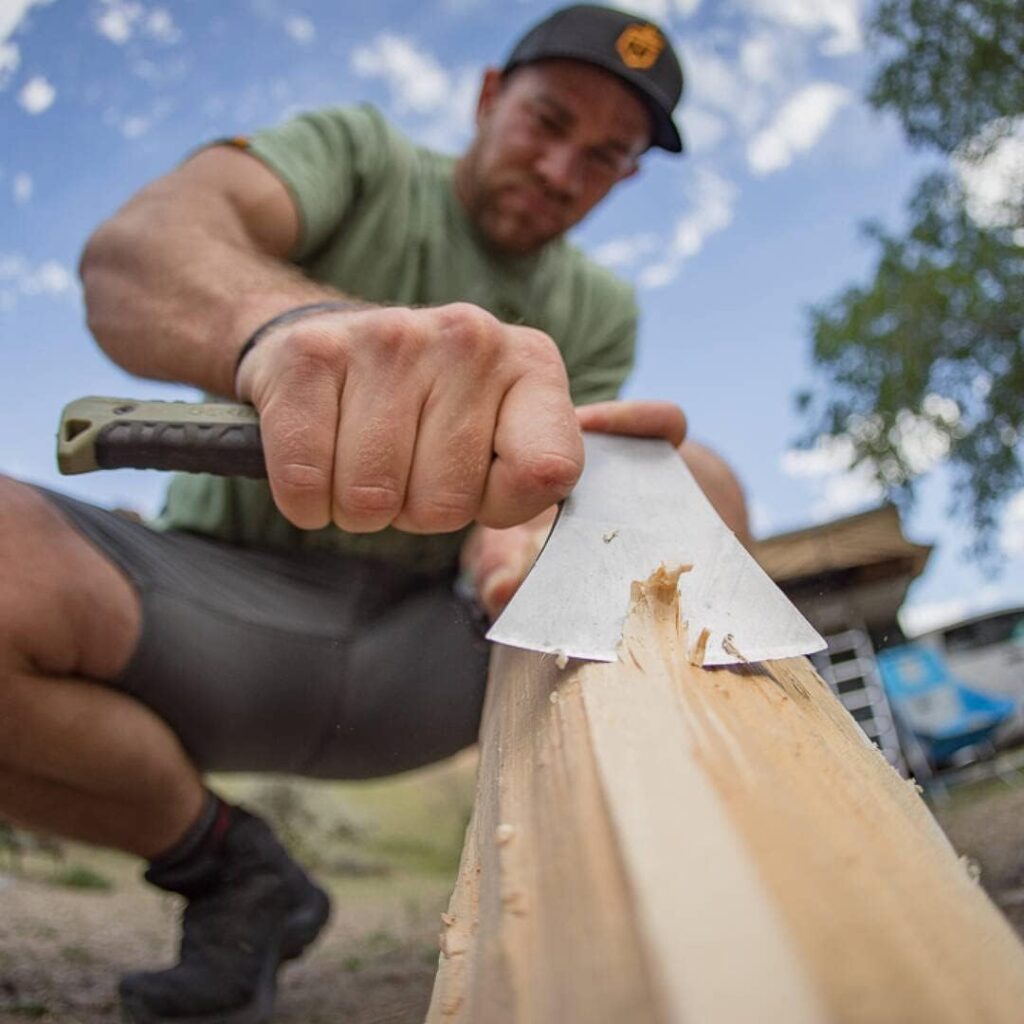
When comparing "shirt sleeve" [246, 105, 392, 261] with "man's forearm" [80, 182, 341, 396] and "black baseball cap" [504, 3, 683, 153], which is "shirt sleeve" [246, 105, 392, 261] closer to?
"man's forearm" [80, 182, 341, 396]

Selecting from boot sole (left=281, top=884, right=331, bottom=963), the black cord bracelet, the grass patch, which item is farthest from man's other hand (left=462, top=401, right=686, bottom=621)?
the grass patch

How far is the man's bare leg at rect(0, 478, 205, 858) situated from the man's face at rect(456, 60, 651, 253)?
1.29 meters

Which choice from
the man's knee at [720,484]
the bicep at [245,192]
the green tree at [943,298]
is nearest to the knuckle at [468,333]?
the man's knee at [720,484]

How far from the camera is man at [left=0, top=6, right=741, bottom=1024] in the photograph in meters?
0.89

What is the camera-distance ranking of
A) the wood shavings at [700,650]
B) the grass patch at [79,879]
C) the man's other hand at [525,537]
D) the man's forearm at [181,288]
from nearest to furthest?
the wood shavings at [700,650]
the man's other hand at [525,537]
the man's forearm at [181,288]
the grass patch at [79,879]

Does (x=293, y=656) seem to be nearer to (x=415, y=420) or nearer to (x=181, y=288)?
(x=181, y=288)

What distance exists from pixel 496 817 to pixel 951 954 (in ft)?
1.07

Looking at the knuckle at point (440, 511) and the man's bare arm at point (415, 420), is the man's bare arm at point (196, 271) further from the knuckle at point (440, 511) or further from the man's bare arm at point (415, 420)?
the knuckle at point (440, 511)

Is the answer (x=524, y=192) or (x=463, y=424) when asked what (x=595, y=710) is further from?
(x=524, y=192)

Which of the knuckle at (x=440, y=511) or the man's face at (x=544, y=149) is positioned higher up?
the man's face at (x=544, y=149)

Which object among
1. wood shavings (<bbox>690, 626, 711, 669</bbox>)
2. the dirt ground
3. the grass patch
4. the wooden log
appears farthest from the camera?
the grass patch

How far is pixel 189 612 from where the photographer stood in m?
1.55

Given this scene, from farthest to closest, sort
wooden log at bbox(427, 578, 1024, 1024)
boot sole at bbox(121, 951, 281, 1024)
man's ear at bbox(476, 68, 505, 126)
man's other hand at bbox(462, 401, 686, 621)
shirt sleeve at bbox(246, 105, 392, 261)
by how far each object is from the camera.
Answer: man's ear at bbox(476, 68, 505, 126), shirt sleeve at bbox(246, 105, 392, 261), boot sole at bbox(121, 951, 281, 1024), man's other hand at bbox(462, 401, 686, 621), wooden log at bbox(427, 578, 1024, 1024)

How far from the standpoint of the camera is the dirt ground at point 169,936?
1.63m
